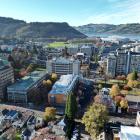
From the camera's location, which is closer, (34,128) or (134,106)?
(34,128)

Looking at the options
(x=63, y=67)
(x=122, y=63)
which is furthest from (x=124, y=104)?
(x=122, y=63)

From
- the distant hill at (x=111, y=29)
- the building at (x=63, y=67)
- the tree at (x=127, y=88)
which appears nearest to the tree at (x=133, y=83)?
the tree at (x=127, y=88)

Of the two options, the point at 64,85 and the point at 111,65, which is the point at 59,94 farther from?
the point at 111,65

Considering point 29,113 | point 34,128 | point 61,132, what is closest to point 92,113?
point 61,132

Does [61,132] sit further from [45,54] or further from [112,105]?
[45,54]

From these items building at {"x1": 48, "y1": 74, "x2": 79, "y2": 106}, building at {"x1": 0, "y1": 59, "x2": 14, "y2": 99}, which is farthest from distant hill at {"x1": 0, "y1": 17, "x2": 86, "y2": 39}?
building at {"x1": 48, "y1": 74, "x2": 79, "y2": 106}

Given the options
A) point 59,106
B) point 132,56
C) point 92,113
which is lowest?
point 59,106
